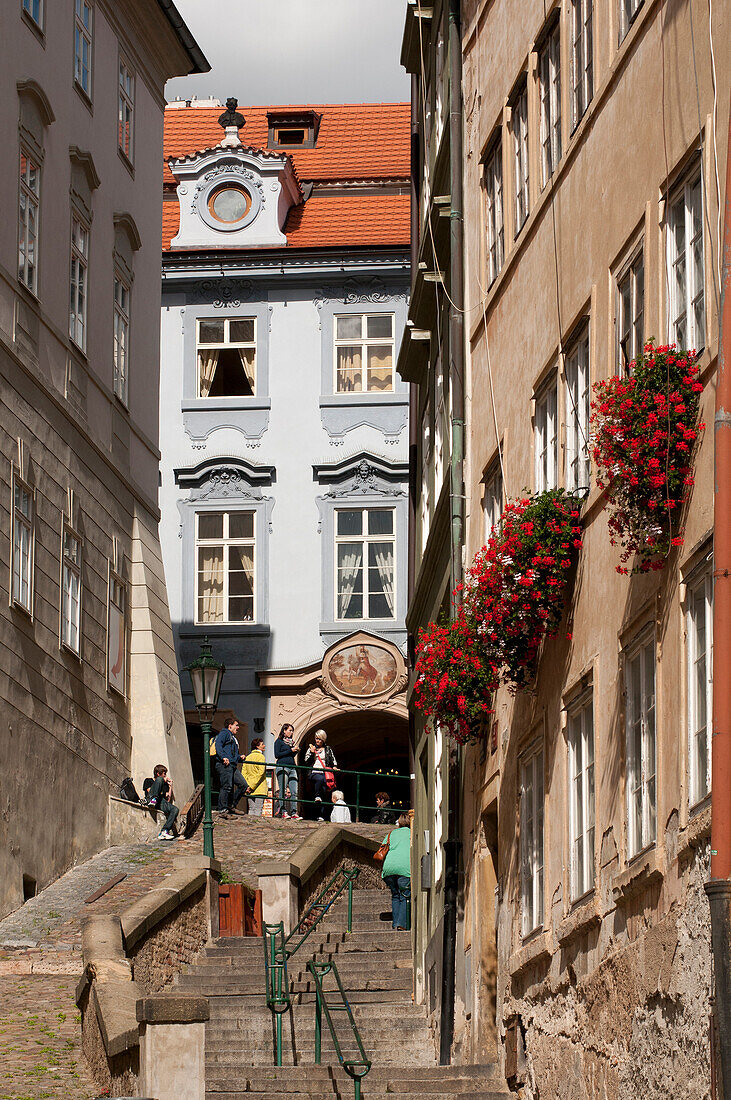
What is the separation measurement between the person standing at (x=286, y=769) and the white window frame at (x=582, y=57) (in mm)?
21068

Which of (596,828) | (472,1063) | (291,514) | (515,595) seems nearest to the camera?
(596,828)

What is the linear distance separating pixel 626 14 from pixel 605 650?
4129 mm

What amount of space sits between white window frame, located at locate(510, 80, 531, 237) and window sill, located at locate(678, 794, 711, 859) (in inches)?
280

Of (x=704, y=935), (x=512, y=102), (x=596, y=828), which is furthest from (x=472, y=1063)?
(x=512, y=102)

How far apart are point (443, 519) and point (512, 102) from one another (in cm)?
462

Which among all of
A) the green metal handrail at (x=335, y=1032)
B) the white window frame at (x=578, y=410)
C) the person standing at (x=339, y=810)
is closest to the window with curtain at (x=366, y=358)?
the person standing at (x=339, y=810)

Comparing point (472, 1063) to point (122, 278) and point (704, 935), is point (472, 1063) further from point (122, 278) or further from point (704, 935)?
point (122, 278)

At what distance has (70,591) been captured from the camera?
30047 mm

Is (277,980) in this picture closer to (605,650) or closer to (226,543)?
(605,650)

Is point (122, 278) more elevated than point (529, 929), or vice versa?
point (122, 278)

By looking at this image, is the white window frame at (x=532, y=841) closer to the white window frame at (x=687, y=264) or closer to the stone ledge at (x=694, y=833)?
the stone ledge at (x=694, y=833)

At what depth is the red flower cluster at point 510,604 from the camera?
517 inches

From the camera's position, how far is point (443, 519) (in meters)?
19.6

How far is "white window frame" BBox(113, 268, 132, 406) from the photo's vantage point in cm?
3391
